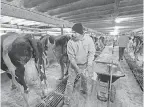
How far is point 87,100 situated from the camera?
2.05 metres

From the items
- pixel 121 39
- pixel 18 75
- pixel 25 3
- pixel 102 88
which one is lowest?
pixel 102 88

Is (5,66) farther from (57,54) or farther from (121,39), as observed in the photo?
(121,39)

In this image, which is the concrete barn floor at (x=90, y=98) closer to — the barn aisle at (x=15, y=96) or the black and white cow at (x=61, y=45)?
the barn aisle at (x=15, y=96)

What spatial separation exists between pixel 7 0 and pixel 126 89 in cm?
301

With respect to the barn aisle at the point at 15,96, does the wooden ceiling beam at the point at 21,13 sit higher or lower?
higher

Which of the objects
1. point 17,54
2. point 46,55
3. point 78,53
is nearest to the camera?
point 17,54

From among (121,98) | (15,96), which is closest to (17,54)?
(15,96)

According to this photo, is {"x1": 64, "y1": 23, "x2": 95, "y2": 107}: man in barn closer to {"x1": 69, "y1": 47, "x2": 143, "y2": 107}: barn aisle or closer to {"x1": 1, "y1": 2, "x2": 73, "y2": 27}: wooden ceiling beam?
{"x1": 69, "y1": 47, "x2": 143, "y2": 107}: barn aisle

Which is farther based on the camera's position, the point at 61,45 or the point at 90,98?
the point at 61,45

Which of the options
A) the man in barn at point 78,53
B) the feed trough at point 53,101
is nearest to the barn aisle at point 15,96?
the feed trough at point 53,101

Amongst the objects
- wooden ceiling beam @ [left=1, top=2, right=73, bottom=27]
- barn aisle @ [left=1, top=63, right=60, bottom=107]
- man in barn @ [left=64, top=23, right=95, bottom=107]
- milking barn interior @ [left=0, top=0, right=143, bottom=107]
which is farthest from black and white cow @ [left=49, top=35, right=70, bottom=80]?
barn aisle @ [left=1, top=63, right=60, bottom=107]

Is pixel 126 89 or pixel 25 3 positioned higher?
pixel 25 3

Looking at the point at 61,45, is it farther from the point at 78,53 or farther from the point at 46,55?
the point at 78,53

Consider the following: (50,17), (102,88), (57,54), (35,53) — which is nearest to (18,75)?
(35,53)
